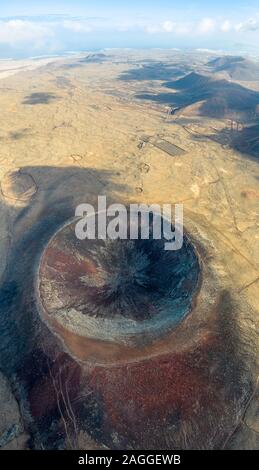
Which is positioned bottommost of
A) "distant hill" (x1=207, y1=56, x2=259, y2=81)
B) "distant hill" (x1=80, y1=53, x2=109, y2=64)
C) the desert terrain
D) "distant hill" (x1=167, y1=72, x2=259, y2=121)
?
the desert terrain

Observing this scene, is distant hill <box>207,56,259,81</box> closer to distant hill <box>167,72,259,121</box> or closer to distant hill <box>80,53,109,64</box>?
distant hill <box>167,72,259,121</box>

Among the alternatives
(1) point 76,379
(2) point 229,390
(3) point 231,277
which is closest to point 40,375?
(1) point 76,379

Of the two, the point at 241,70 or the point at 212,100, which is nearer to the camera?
the point at 212,100

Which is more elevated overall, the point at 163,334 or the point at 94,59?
the point at 94,59

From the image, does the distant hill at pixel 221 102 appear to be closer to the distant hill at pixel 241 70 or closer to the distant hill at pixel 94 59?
the distant hill at pixel 241 70

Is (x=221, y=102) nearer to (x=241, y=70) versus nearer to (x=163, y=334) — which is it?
(x=163, y=334)

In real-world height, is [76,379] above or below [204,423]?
above

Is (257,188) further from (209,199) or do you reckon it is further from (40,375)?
(40,375)

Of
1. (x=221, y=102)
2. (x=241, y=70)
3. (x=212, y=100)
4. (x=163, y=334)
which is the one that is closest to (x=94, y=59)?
(x=241, y=70)

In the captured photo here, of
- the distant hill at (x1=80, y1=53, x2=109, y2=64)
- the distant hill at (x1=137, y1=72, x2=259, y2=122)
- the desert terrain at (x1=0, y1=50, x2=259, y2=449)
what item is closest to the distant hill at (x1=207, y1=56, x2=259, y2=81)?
the distant hill at (x1=137, y1=72, x2=259, y2=122)

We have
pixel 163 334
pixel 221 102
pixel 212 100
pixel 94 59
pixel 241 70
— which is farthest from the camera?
pixel 94 59

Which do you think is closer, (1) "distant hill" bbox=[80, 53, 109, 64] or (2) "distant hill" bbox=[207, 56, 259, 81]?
(2) "distant hill" bbox=[207, 56, 259, 81]
